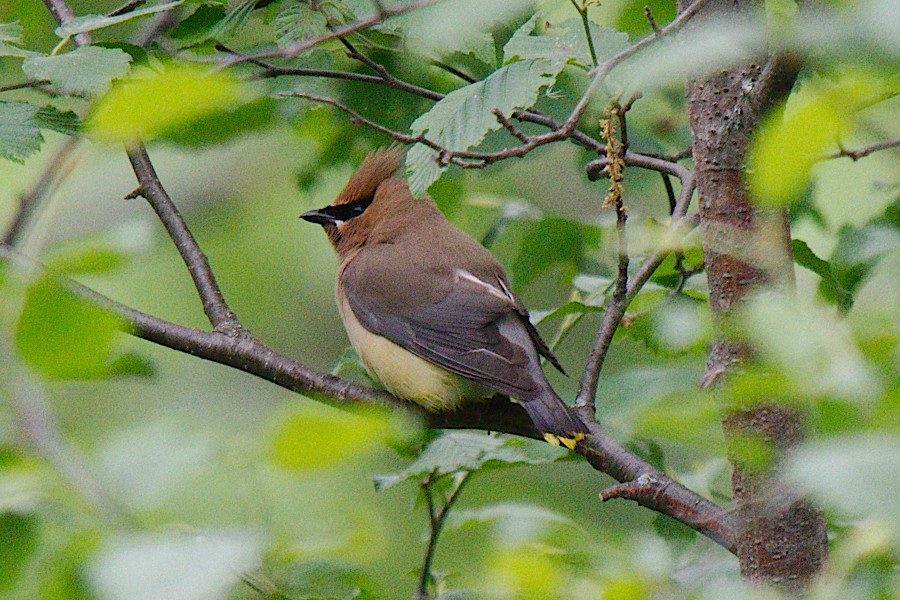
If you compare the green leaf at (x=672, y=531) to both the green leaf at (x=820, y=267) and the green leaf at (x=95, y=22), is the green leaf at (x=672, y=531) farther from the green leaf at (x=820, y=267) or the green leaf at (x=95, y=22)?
the green leaf at (x=95, y=22)

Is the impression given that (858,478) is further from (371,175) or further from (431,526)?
(371,175)

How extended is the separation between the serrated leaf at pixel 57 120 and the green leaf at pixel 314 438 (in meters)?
1.55

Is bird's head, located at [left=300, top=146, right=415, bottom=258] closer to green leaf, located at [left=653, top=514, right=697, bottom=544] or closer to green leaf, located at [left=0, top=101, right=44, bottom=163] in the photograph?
green leaf, located at [left=653, top=514, right=697, bottom=544]

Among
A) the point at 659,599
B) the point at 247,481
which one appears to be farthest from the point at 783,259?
the point at 247,481

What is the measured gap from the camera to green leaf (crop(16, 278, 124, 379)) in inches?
36.0

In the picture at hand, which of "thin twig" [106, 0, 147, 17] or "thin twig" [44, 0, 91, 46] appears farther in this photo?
"thin twig" [44, 0, 91, 46]

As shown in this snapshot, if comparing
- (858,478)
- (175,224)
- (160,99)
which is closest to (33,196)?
(175,224)

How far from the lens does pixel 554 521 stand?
2.36 m

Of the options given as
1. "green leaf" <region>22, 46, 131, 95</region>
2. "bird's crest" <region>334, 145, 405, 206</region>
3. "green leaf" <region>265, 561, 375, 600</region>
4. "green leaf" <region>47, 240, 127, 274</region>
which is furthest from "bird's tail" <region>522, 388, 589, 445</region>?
"bird's crest" <region>334, 145, 405, 206</region>

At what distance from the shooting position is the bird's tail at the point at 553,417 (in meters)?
2.38

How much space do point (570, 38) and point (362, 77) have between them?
725 millimetres

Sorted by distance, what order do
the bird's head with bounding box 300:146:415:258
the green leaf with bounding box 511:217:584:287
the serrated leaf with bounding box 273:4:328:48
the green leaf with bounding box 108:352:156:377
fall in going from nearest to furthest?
the green leaf with bounding box 108:352:156:377, the serrated leaf with bounding box 273:4:328:48, the green leaf with bounding box 511:217:584:287, the bird's head with bounding box 300:146:415:258

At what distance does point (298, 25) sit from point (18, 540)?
1.59 m

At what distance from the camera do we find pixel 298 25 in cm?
259
